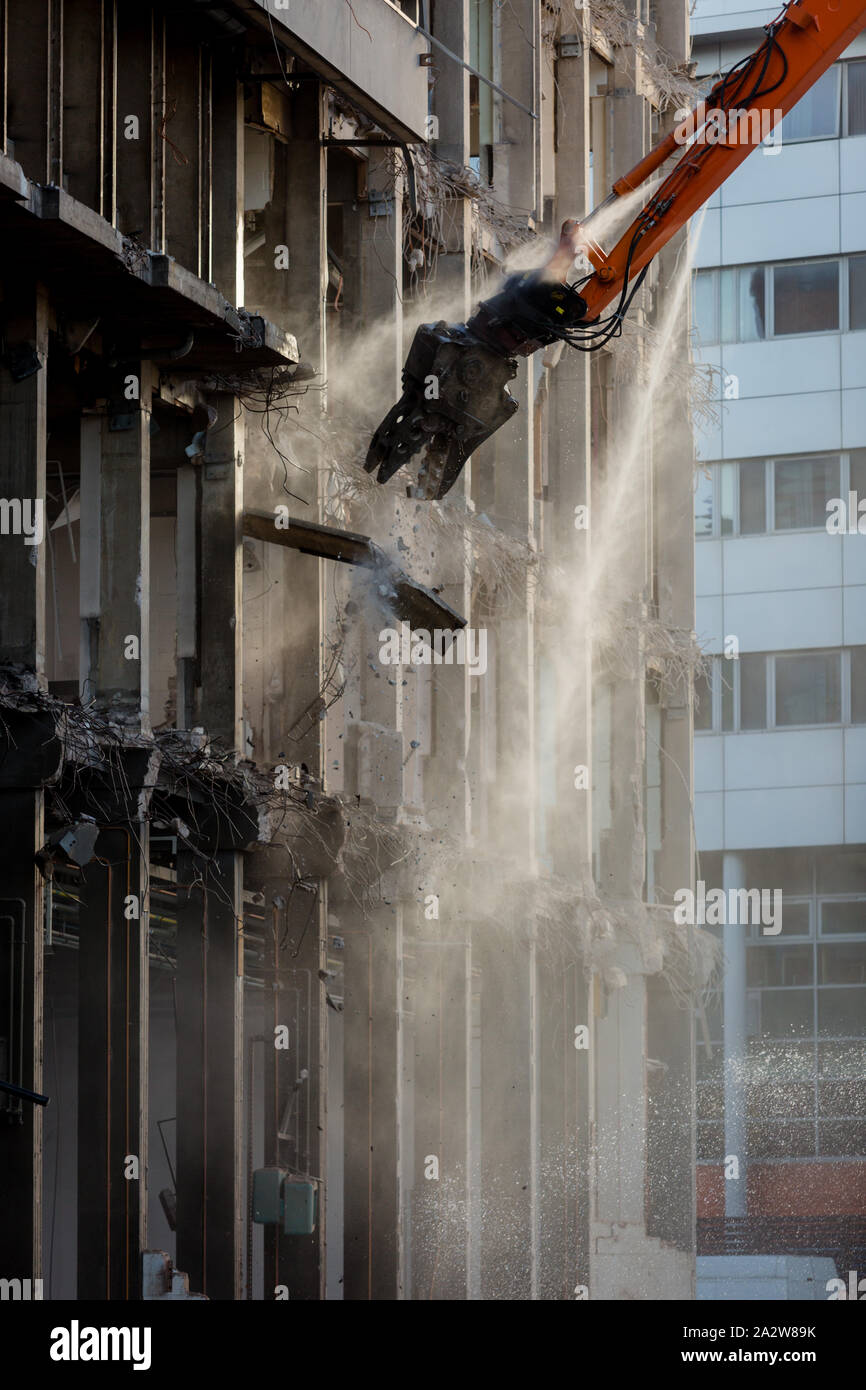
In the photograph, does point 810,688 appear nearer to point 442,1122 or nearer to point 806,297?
point 806,297

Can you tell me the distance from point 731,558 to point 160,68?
1257 inches

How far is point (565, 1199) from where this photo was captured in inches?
920

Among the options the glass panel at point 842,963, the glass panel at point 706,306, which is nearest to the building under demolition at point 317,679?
the glass panel at point 842,963

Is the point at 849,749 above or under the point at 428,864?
above

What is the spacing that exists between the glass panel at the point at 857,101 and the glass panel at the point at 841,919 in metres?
14.4

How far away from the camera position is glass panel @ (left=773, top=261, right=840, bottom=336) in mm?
45281

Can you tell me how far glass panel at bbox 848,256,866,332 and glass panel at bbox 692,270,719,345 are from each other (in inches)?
108

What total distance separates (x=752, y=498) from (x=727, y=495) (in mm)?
535

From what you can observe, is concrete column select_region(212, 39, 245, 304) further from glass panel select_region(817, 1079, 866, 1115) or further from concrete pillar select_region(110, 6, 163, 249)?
glass panel select_region(817, 1079, 866, 1115)

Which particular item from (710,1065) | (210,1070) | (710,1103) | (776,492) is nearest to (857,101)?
(776,492)

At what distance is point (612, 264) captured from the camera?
1448cm

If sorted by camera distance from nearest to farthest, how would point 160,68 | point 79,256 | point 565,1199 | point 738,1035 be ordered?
1. point 79,256
2. point 160,68
3. point 565,1199
4. point 738,1035
